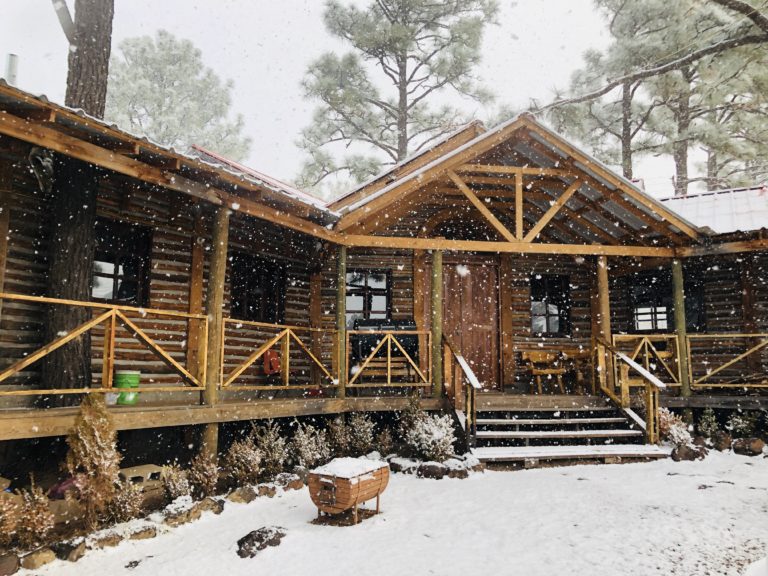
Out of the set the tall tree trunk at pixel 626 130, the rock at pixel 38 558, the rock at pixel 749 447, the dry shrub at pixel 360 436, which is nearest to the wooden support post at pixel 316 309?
the dry shrub at pixel 360 436

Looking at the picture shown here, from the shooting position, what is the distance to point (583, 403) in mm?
9969

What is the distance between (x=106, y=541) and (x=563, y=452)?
6.20 meters

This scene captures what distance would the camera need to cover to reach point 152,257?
9.66 meters

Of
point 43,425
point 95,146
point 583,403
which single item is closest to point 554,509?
point 583,403

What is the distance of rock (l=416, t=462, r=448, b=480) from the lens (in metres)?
7.97

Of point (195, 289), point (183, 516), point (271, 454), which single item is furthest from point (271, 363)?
point (183, 516)

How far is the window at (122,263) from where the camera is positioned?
921cm

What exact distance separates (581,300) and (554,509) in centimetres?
780

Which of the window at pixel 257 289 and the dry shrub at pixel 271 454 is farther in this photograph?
the window at pixel 257 289

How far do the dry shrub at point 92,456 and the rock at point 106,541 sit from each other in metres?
0.24

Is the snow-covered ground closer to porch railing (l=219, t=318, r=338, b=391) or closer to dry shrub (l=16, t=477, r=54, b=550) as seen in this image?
dry shrub (l=16, t=477, r=54, b=550)

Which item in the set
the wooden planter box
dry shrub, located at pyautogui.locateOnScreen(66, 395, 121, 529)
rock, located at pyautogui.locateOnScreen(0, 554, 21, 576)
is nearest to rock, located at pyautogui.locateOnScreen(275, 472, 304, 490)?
the wooden planter box

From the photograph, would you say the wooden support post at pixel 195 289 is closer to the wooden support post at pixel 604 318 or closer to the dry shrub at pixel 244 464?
the dry shrub at pixel 244 464

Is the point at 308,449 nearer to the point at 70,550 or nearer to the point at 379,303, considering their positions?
the point at 70,550
